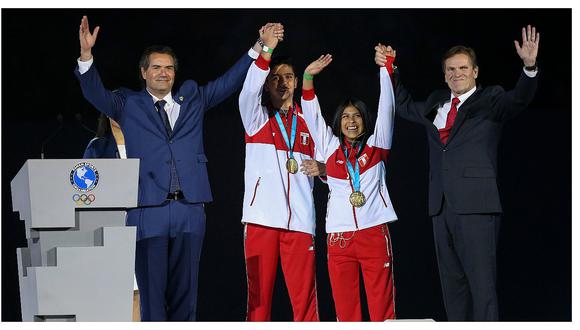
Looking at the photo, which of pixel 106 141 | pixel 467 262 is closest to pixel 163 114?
pixel 106 141

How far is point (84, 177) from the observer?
5.49 metres

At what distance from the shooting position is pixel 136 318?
6598mm

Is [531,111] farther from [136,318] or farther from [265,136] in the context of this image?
[136,318]

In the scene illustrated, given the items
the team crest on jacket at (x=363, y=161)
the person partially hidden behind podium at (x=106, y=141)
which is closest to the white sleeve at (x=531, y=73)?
the team crest on jacket at (x=363, y=161)

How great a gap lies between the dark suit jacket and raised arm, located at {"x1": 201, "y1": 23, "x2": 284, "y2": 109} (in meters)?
0.94

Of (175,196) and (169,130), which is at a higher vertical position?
(169,130)

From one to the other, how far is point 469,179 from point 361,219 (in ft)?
2.00

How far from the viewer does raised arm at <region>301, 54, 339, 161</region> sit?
21.2ft

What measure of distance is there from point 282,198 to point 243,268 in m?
0.86

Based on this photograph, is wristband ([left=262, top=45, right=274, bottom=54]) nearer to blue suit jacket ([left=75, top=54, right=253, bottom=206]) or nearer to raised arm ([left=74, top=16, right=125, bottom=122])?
blue suit jacket ([left=75, top=54, right=253, bottom=206])

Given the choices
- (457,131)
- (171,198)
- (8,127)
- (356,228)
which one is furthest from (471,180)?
(8,127)

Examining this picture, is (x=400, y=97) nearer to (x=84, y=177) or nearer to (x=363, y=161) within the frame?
(x=363, y=161)

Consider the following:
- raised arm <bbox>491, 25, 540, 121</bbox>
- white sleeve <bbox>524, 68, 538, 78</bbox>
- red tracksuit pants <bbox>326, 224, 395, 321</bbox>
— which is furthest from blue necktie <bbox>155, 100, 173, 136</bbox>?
white sleeve <bbox>524, 68, 538, 78</bbox>

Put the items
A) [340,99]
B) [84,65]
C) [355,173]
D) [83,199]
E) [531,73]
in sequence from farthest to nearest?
[340,99] → [355,173] → [531,73] → [84,65] → [83,199]
